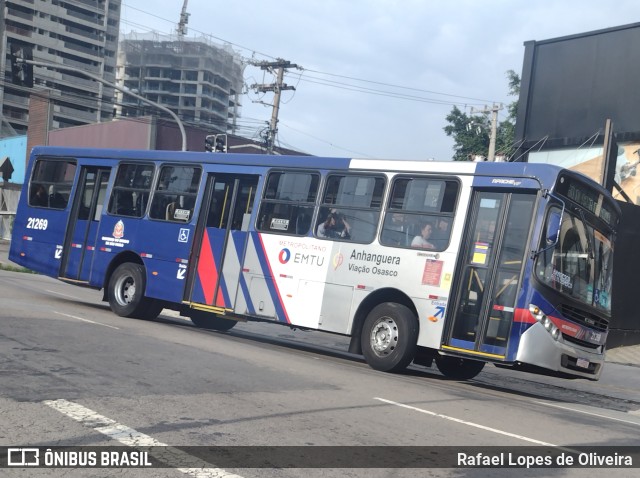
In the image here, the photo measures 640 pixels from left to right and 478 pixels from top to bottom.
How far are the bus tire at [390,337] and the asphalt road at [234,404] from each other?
0.91 ft

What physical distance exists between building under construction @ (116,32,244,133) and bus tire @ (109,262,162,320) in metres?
120

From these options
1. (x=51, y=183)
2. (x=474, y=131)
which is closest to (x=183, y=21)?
(x=474, y=131)

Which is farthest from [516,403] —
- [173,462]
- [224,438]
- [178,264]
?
[178,264]

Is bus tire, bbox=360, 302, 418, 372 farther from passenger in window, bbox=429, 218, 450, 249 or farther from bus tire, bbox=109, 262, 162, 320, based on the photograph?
bus tire, bbox=109, 262, 162, 320

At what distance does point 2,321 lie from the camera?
11.6 m

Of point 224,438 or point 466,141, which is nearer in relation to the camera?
point 224,438

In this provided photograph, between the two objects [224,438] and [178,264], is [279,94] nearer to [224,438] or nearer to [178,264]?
[178,264]

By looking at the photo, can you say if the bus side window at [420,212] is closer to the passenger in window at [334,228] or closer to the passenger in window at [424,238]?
the passenger in window at [424,238]

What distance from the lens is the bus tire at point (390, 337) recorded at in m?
11.4

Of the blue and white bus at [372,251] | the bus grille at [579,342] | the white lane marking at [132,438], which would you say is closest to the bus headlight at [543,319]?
the blue and white bus at [372,251]

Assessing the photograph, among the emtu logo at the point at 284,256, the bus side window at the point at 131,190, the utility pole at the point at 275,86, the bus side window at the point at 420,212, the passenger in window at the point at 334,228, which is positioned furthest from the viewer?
the utility pole at the point at 275,86

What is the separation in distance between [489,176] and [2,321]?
295 inches

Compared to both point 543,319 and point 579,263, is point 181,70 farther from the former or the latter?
point 543,319

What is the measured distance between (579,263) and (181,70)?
13596 centimetres
